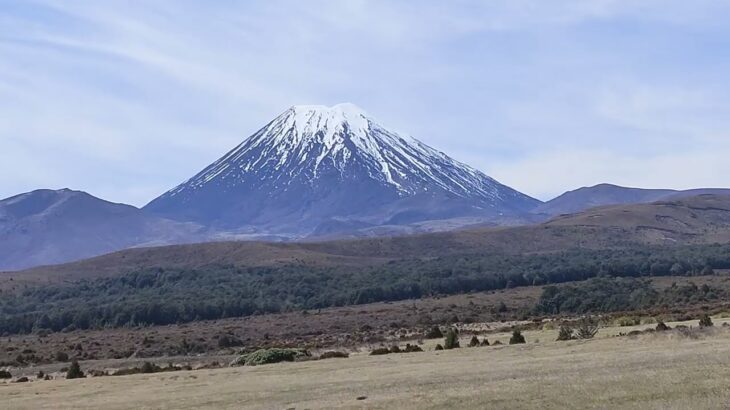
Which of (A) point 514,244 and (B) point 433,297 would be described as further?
(A) point 514,244

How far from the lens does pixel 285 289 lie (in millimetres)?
94500

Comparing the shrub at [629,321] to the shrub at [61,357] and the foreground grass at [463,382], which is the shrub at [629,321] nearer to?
the foreground grass at [463,382]

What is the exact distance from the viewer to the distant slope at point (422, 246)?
139000 millimetres

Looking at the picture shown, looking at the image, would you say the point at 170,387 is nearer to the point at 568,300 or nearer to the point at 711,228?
the point at 568,300

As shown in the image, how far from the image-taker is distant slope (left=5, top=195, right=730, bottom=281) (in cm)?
13900

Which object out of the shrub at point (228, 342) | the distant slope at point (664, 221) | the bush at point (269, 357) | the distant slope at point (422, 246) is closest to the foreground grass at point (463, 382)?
the bush at point (269, 357)

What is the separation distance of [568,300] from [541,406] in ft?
152

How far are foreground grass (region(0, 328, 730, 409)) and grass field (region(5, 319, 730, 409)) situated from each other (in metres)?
0.03

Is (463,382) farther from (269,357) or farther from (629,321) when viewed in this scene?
(629,321)

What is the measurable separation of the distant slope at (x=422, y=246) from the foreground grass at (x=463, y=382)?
95836mm

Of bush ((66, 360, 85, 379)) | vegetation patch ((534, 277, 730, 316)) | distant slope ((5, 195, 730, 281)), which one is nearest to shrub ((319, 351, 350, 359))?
bush ((66, 360, 85, 379))

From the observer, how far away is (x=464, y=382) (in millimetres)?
24266

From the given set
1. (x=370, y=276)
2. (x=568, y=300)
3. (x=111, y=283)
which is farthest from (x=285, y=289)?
(x=568, y=300)

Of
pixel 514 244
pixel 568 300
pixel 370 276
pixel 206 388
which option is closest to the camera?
pixel 206 388
